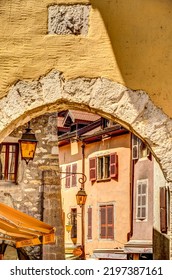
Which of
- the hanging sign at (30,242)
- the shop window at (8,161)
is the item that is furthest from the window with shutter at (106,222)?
the hanging sign at (30,242)

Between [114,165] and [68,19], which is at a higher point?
[114,165]

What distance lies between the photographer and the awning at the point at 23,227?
1117 cm

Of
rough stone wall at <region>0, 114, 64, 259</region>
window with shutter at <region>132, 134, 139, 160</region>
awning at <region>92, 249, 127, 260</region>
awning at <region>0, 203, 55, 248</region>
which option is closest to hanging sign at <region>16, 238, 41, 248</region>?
awning at <region>0, 203, 55, 248</region>

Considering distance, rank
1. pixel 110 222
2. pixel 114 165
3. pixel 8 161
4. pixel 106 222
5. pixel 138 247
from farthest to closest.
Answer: pixel 106 222, pixel 110 222, pixel 114 165, pixel 138 247, pixel 8 161

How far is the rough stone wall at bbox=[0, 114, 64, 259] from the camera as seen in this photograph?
48.8 feet

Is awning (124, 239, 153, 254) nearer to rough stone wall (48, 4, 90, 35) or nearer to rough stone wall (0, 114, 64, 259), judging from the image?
rough stone wall (0, 114, 64, 259)

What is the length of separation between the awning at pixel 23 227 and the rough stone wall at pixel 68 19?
475 centimetres

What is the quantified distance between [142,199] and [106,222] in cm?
286

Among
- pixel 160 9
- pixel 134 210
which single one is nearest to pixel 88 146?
pixel 134 210

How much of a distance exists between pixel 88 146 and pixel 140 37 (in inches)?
773

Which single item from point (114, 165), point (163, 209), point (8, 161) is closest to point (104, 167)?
point (114, 165)

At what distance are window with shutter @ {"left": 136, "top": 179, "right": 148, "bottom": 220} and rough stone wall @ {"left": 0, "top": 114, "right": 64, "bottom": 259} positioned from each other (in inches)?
254

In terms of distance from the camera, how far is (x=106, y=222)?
2431 cm

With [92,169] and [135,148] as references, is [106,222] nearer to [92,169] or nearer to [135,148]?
[92,169]
